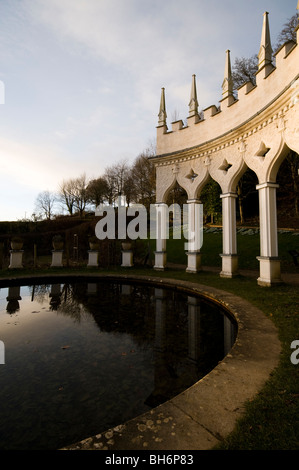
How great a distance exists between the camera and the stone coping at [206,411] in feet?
5.96

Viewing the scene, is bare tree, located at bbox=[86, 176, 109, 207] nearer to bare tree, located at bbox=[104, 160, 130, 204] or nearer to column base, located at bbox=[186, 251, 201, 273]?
bare tree, located at bbox=[104, 160, 130, 204]

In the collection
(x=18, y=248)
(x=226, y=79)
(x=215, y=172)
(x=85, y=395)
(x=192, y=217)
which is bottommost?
(x=85, y=395)

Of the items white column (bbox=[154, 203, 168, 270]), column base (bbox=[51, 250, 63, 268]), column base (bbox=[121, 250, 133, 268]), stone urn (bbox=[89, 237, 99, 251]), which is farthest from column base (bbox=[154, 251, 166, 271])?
column base (bbox=[51, 250, 63, 268])

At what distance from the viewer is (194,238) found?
1161cm

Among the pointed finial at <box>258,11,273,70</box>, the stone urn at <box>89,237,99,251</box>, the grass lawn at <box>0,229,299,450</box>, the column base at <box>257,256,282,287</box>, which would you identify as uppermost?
the pointed finial at <box>258,11,273,70</box>

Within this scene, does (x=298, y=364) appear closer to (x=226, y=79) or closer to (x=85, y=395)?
(x=85, y=395)

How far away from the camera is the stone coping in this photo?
71.5 inches

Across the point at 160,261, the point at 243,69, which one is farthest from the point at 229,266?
the point at 243,69

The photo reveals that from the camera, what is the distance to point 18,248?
1276 centimetres

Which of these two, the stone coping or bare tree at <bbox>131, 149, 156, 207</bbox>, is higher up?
bare tree at <bbox>131, 149, 156, 207</bbox>

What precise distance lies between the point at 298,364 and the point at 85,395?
2713 millimetres

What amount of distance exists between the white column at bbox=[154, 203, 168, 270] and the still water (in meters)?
5.07

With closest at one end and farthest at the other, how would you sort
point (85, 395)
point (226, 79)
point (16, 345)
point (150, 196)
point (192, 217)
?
point (85, 395), point (16, 345), point (226, 79), point (192, 217), point (150, 196)
